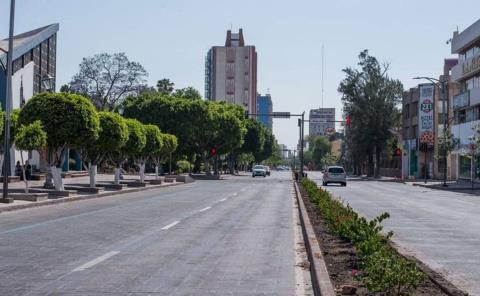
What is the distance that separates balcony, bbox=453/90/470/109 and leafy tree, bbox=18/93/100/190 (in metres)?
44.8

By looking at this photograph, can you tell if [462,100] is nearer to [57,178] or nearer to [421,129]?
[421,129]

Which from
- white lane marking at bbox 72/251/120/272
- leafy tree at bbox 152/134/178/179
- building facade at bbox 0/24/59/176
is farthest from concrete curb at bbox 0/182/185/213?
→ white lane marking at bbox 72/251/120/272

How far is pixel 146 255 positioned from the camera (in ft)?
38.2

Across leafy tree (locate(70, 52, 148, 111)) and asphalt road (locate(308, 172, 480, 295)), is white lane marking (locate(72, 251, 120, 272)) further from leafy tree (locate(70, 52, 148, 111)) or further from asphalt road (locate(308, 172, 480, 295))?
leafy tree (locate(70, 52, 148, 111))

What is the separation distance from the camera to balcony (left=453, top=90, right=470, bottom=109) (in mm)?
65688

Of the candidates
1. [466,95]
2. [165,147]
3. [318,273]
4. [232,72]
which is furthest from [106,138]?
[232,72]

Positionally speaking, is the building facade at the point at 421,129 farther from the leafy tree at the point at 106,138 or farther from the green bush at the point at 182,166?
the leafy tree at the point at 106,138

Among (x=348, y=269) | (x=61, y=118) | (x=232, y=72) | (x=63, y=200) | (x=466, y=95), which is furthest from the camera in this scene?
(x=232, y=72)

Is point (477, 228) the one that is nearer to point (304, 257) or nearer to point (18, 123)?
point (304, 257)

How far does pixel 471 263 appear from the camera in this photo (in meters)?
11.5

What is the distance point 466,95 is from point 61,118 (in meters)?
47.1

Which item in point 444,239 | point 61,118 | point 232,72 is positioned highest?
point 232,72

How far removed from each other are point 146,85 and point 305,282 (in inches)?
3252

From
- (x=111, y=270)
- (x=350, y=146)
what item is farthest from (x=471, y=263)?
(x=350, y=146)
